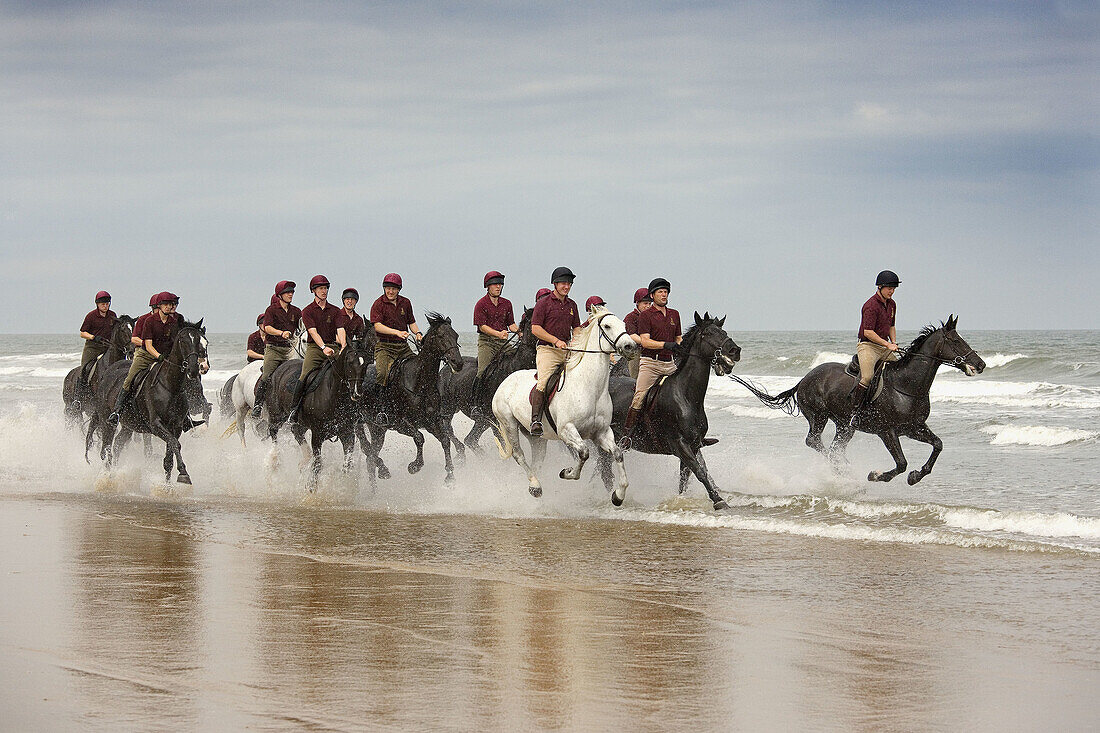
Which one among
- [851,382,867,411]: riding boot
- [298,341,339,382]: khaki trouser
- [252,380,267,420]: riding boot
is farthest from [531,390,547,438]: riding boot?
[252,380,267,420]: riding boot

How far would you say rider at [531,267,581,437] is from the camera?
1259cm

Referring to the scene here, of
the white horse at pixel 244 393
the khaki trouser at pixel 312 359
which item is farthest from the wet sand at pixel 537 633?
the white horse at pixel 244 393

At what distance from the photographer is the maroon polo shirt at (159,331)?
14.9m

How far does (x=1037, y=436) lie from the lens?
21.2 meters

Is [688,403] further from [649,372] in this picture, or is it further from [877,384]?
[877,384]

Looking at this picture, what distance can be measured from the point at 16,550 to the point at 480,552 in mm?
4010

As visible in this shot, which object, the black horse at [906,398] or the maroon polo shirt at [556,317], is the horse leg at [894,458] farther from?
the maroon polo shirt at [556,317]

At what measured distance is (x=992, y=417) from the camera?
26.2 metres

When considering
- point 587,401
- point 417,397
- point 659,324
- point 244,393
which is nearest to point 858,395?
point 659,324

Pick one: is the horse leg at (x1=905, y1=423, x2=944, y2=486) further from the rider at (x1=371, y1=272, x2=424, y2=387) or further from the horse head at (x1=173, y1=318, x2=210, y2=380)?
the horse head at (x1=173, y1=318, x2=210, y2=380)

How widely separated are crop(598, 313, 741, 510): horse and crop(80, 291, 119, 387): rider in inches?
369

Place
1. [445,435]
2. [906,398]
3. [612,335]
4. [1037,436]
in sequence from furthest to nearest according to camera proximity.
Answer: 1. [1037,436]
2. [445,435]
3. [906,398]
4. [612,335]

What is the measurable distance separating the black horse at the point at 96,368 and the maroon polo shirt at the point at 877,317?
1003 cm

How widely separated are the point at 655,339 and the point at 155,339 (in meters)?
6.78
